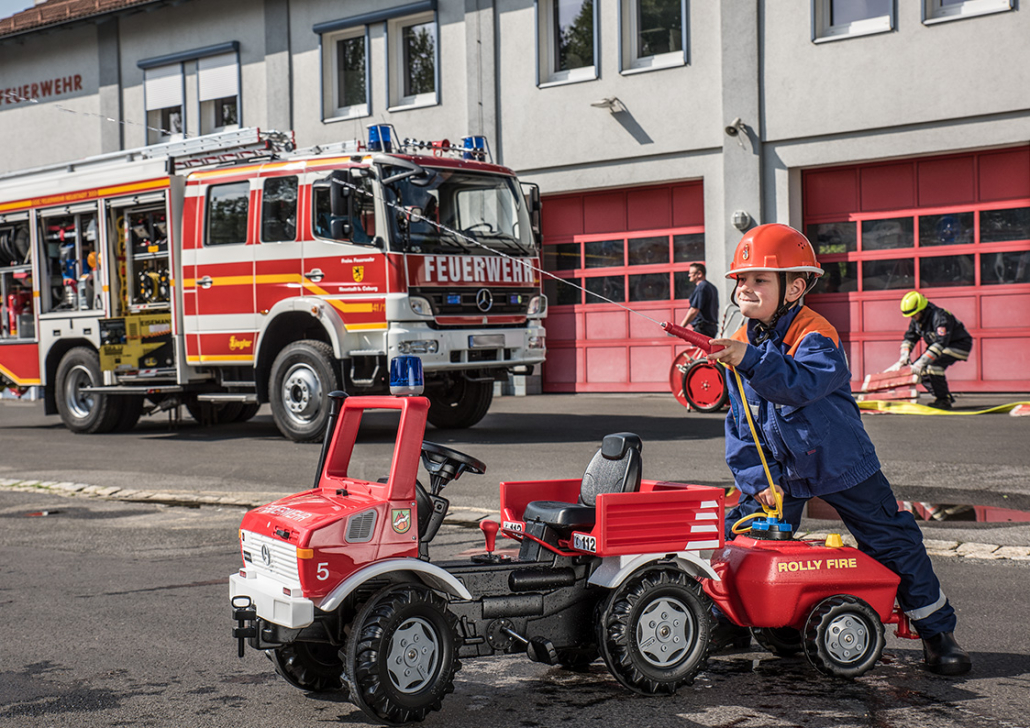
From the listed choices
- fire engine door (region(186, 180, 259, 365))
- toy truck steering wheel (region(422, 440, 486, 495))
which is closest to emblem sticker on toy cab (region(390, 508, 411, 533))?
toy truck steering wheel (region(422, 440, 486, 495))

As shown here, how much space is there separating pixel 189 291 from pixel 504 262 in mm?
3675

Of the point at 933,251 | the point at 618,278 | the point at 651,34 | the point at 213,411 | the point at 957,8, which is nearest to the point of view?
the point at 213,411

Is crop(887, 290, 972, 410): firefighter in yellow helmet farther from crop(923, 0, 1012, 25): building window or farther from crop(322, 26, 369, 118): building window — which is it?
crop(322, 26, 369, 118): building window

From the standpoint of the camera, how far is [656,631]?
4.02 metres

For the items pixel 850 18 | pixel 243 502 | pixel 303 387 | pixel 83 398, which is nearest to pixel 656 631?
pixel 243 502

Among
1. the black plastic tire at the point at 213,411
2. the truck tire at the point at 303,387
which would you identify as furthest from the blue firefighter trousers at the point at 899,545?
the black plastic tire at the point at 213,411

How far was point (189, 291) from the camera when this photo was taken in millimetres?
13742

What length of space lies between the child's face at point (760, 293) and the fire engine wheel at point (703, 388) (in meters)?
10.6

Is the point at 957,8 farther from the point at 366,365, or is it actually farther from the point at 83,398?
the point at 83,398

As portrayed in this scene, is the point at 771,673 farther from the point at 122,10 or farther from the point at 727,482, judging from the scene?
the point at 122,10

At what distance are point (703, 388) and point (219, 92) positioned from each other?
13.5 m

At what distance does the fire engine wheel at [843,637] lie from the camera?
409 centimetres

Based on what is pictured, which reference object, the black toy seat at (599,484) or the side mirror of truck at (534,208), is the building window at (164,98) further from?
the black toy seat at (599,484)

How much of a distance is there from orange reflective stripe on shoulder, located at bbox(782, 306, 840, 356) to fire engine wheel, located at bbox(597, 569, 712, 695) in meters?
0.87
